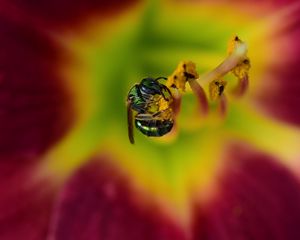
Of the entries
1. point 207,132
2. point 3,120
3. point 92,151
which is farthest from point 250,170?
point 3,120

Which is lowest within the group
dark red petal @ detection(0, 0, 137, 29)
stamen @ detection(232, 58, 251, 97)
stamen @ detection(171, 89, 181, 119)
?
stamen @ detection(171, 89, 181, 119)

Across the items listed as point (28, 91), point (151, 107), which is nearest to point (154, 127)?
point (151, 107)

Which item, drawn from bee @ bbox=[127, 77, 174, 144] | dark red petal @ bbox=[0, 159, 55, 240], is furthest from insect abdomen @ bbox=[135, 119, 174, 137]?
dark red petal @ bbox=[0, 159, 55, 240]

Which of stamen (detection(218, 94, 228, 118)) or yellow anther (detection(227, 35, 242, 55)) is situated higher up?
yellow anther (detection(227, 35, 242, 55))

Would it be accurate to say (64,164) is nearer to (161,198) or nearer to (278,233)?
(161,198)

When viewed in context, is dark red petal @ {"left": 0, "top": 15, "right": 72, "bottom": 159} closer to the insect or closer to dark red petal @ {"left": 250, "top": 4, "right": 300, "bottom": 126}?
the insect

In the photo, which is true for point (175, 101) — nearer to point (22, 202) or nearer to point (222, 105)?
point (222, 105)
